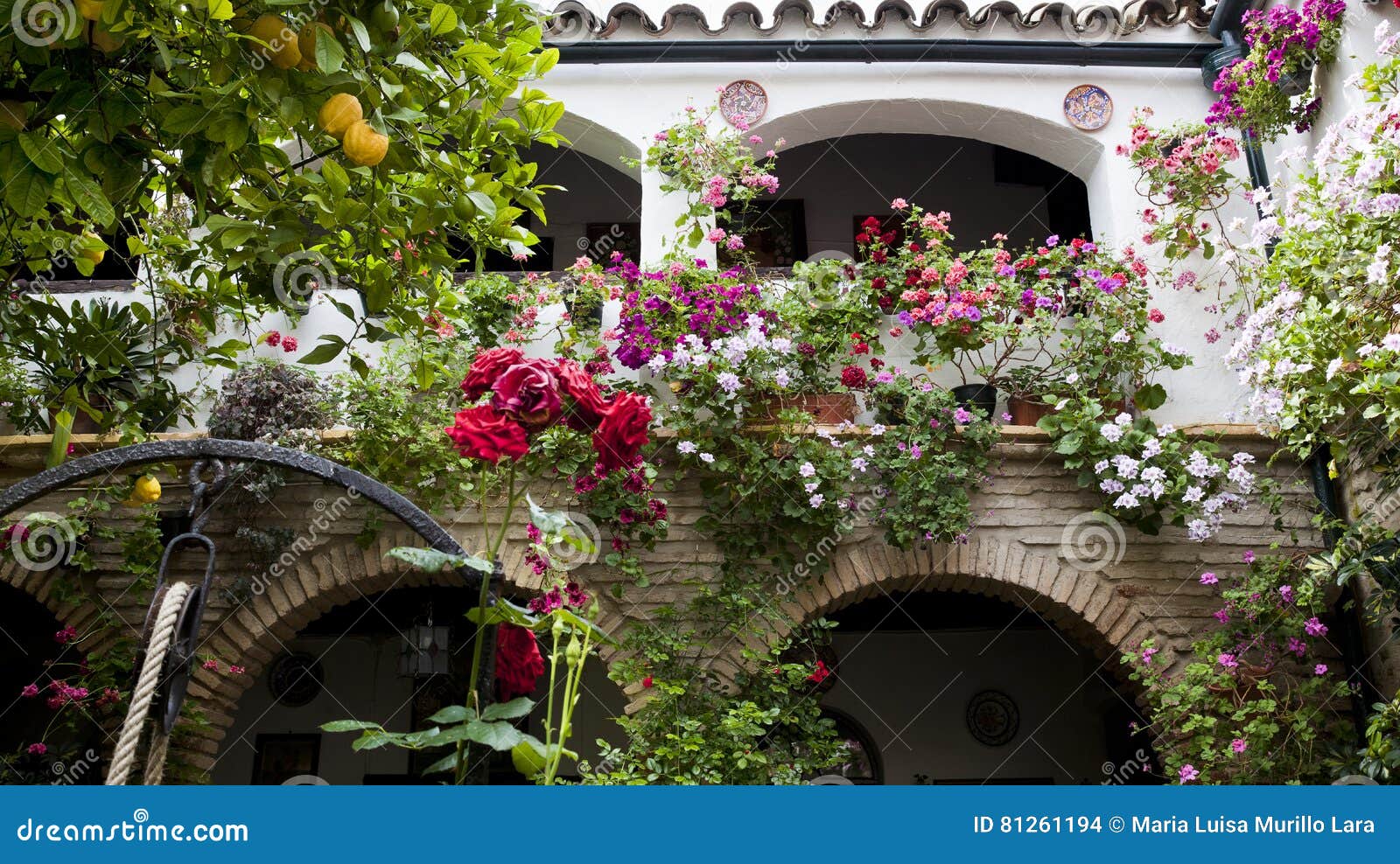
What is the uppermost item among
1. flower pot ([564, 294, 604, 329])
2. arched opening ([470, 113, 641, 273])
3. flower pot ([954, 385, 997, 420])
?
arched opening ([470, 113, 641, 273])

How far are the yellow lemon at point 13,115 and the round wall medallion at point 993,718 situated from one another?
7.46 meters

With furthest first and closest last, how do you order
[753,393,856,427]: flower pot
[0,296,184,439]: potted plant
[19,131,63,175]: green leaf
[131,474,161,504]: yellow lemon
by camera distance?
[753,393,856,427]: flower pot < [131,474,161,504]: yellow lemon < [0,296,184,439]: potted plant < [19,131,63,175]: green leaf

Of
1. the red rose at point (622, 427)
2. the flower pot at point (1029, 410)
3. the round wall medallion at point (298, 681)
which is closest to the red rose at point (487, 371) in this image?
the red rose at point (622, 427)

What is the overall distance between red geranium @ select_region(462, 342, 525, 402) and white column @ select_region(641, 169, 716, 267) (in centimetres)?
412

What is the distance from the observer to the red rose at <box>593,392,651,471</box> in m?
1.64

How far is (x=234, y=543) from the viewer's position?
17.1ft

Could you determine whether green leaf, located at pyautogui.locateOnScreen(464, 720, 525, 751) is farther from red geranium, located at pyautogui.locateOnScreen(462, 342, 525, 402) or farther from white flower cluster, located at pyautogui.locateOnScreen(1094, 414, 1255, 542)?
white flower cluster, located at pyautogui.locateOnScreen(1094, 414, 1255, 542)

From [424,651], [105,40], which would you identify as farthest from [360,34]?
[424,651]

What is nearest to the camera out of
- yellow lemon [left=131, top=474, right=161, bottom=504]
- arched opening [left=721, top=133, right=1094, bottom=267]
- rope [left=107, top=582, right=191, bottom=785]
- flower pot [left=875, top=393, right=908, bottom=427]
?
rope [left=107, top=582, right=191, bottom=785]

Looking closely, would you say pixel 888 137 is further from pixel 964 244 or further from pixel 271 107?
pixel 271 107

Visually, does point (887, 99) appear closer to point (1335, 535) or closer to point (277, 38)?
point (1335, 535)

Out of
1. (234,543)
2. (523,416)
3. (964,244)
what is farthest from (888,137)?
(523,416)

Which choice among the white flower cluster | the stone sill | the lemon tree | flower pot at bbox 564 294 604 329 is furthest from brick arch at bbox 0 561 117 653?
the white flower cluster

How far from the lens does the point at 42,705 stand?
786cm
